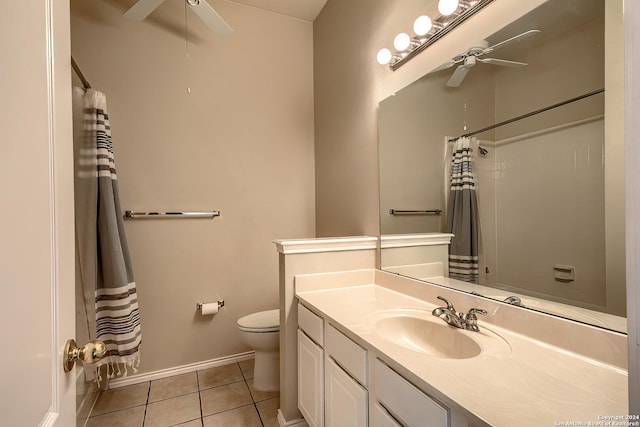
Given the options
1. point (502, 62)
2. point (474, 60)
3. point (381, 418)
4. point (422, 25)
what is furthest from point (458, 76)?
point (381, 418)

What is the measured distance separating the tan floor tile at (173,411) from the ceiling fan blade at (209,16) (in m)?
2.44

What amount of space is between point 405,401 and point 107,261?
175cm

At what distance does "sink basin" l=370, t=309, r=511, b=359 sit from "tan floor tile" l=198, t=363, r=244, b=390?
147 centimetres

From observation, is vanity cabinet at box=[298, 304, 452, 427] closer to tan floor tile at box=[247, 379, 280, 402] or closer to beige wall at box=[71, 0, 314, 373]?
tan floor tile at box=[247, 379, 280, 402]

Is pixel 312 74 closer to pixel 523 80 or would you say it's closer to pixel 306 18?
pixel 306 18

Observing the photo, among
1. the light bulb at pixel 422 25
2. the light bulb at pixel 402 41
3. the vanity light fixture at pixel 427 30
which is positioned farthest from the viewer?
the light bulb at pixel 402 41

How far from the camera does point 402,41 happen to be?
5.02ft

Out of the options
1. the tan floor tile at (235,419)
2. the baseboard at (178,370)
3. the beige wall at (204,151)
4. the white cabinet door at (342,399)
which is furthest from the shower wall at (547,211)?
the baseboard at (178,370)

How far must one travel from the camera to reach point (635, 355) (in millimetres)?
299

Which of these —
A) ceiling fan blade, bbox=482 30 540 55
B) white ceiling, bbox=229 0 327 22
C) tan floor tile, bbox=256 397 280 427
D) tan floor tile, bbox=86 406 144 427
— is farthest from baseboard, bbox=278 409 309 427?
white ceiling, bbox=229 0 327 22

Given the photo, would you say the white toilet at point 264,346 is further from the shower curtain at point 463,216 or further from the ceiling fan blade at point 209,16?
the ceiling fan blade at point 209,16

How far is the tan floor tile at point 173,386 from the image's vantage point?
78.3 inches

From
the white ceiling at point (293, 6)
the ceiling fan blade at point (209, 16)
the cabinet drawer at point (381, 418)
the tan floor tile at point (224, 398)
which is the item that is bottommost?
the tan floor tile at point (224, 398)

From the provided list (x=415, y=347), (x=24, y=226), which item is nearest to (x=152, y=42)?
(x=24, y=226)
